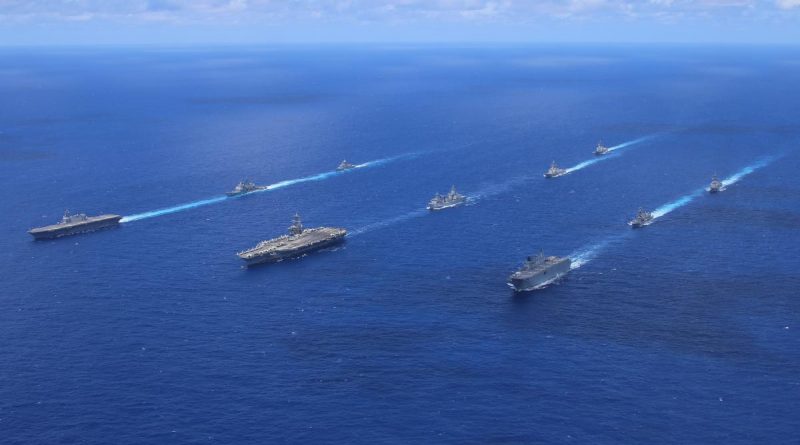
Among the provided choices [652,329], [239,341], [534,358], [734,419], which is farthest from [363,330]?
[734,419]

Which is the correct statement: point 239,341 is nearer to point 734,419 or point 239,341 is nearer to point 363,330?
point 363,330

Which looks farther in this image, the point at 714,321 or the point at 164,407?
the point at 714,321

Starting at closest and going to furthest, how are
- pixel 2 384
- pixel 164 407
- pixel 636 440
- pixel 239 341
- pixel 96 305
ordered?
pixel 636 440 < pixel 164 407 < pixel 2 384 < pixel 239 341 < pixel 96 305

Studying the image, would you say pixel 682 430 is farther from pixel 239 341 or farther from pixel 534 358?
pixel 239 341

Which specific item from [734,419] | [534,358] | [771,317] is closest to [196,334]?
[534,358]

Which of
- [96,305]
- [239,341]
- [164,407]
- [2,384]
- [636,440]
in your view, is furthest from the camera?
[96,305]

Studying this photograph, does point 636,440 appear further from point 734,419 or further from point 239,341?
point 239,341

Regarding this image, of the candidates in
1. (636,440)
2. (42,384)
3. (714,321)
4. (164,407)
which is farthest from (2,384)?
(714,321)

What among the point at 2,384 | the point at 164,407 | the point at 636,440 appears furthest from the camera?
the point at 2,384

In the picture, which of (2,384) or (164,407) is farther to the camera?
(2,384)
